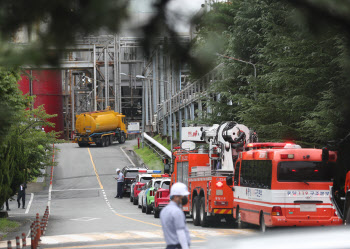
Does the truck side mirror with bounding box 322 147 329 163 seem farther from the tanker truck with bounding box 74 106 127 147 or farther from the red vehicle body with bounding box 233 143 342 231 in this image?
the tanker truck with bounding box 74 106 127 147

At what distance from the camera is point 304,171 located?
1964cm

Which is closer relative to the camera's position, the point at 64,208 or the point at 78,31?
the point at 78,31

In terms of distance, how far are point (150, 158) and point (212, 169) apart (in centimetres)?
3628

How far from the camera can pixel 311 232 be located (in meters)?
6.41

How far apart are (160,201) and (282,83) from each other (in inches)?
317

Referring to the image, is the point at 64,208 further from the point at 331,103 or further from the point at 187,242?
the point at 187,242

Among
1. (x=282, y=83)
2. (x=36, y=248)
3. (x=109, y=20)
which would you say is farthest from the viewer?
(x=282, y=83)

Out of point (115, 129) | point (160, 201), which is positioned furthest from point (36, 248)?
point (115, 129)

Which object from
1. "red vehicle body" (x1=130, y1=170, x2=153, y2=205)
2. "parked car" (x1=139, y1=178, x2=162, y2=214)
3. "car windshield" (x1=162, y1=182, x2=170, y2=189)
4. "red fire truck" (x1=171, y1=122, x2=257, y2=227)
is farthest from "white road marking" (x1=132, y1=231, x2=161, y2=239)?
"red vehicle body" (x1=130, y1=170, x2=153, y2=205)

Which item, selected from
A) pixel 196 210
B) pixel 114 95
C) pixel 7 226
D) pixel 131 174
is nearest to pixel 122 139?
pixel 114 95

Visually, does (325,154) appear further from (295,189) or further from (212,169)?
(212,169)

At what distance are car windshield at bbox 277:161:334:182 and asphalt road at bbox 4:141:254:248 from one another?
196 cm

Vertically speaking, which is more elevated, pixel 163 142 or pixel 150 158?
pixel 163 142

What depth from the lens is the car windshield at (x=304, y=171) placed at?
19453 mm
